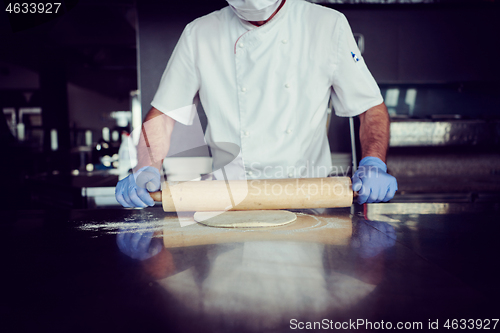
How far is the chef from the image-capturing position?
1.31 metres

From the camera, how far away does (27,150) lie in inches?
182

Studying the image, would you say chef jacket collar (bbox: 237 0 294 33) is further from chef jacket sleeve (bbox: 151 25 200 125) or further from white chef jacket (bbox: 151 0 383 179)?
chef jacket sleeve (bbox: 151 25 200 125)

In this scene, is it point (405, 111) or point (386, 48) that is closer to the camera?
point (386, 48)

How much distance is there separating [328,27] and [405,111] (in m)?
1.83

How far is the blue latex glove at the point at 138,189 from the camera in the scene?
1.00 m

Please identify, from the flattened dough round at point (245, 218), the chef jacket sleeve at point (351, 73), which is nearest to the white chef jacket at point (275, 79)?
the chef jacket sleeve at point (351, 73)

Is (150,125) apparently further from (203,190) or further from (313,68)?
(313,68)

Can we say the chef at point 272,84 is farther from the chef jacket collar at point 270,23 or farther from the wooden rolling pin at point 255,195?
the wooden rolling pin at point 255,195

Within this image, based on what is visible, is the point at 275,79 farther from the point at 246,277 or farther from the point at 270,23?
the point at 246,277

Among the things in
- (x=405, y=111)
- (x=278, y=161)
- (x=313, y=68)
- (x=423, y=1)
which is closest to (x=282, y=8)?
(x=313, y=68)

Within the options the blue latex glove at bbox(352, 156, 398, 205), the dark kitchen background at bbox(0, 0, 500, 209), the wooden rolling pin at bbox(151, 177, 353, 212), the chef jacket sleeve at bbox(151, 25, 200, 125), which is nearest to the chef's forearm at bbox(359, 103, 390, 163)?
the blue latex glove at bbox(352, 156, 398, 205)

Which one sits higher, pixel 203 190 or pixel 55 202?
pixel 203 190

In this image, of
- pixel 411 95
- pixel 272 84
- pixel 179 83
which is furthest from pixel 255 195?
pixel 411 95

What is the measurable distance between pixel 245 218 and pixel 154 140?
0.55 m
